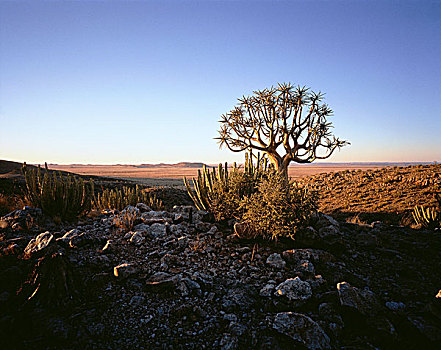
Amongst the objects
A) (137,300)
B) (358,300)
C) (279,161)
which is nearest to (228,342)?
(137,300)

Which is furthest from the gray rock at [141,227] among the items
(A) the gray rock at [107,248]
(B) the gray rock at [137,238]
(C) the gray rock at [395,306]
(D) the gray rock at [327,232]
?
(C) the gray rock at [395,306]

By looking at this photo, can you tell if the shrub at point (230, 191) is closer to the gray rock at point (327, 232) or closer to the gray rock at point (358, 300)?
the gray rock at point (327, 232)

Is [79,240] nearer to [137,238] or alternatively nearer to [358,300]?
[137,238]

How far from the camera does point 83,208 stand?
7379mm

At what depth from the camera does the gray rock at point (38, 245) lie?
4.11 metres

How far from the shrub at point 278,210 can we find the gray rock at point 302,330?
172 cm

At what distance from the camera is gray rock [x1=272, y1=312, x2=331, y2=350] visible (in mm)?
2678

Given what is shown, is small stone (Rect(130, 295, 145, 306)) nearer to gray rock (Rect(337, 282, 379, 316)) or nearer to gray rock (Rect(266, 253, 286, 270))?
gray rock (Rect(266, 253, 286, 270))

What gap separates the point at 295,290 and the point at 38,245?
403cm

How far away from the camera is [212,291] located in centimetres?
360

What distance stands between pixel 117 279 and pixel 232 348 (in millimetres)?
2003

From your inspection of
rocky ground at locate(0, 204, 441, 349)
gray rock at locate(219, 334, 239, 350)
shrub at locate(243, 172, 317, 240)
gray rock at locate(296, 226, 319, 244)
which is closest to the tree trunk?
rocky ground at locate(0, 204, 441, 349)

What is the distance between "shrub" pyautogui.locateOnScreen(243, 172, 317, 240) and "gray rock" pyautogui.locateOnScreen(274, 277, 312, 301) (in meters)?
1.07

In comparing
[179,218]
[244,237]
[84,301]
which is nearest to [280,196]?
[244,237]
